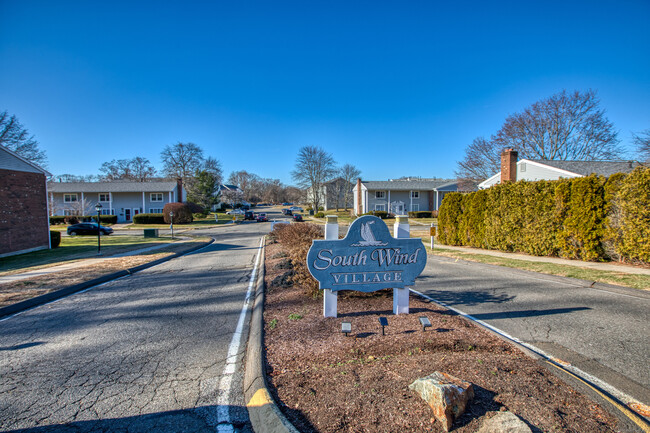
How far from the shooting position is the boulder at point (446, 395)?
8.13 feet

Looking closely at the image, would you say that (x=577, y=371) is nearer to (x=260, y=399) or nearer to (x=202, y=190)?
→ (x=260, y=399)

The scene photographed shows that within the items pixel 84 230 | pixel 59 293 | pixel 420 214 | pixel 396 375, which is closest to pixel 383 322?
pixel 396 375

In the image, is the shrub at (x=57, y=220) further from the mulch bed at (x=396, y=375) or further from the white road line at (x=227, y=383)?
the mulch bed at (x=396, y=375)

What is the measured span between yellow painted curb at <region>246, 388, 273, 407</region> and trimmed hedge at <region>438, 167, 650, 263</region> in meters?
12.6

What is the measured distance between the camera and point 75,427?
2.73 m

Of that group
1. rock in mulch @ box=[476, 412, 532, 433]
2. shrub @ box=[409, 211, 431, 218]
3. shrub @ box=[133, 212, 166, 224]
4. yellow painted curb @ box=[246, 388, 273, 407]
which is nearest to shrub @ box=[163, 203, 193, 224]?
shrub @ box=[133, 212, 166, 224]

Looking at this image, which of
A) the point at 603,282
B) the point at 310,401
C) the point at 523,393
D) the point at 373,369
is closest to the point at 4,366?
the point at 310,401

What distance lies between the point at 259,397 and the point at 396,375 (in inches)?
55.6

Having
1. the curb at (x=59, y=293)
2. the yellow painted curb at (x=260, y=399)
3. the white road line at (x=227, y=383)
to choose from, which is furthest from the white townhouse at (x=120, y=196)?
the yellow painted curb at (x=260, y=399)

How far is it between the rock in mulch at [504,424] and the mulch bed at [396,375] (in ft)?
0.22

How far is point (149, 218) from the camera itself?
136 feet

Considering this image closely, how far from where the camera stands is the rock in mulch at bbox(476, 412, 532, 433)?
7.54ft

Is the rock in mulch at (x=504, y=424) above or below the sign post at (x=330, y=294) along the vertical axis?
below

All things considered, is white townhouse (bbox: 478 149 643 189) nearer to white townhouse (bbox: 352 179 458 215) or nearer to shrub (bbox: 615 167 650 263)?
shrub (bbox: 615 167 650 263)
